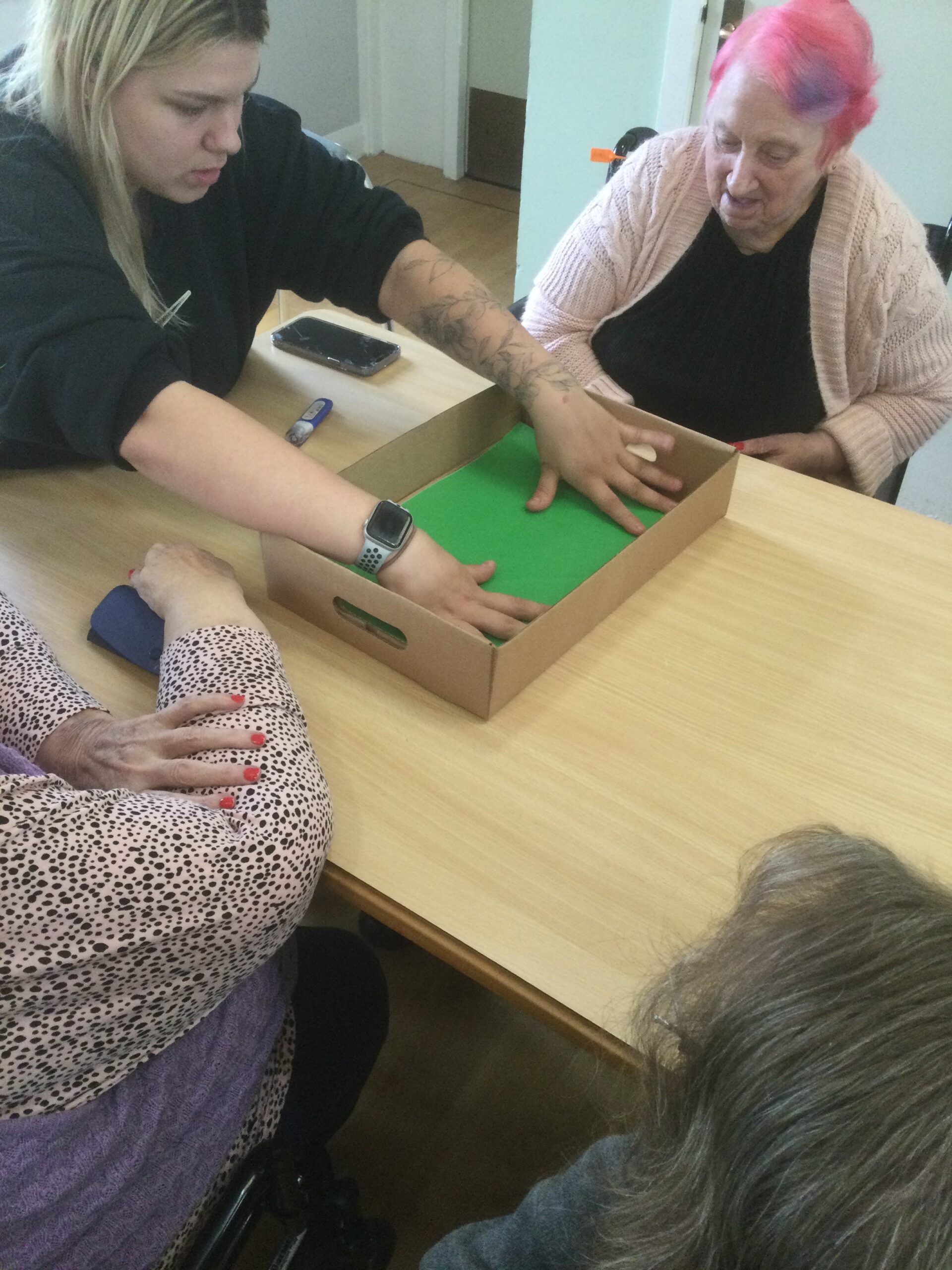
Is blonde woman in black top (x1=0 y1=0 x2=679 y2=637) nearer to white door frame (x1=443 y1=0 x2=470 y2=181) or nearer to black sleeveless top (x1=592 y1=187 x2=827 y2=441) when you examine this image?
black sleeveless top (x1=592 y1=187 x2=827 y2=441)

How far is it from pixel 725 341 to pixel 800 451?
0.21 meters

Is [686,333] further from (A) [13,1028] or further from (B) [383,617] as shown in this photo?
(A) [13,1028]

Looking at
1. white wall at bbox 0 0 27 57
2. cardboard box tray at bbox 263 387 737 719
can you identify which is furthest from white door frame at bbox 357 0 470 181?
cardboard box tray at bbox 263 387 737 719

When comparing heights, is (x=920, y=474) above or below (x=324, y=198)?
below

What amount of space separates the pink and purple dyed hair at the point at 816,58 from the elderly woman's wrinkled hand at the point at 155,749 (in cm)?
109

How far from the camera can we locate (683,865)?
29.4 inches

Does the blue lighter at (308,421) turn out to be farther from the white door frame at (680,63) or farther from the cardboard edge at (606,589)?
the white door frame at (680,63)

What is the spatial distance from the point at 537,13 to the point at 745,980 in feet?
7.99

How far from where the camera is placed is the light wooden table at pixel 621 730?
0.71 meters

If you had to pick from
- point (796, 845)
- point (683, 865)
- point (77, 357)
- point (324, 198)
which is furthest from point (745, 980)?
point (324, 198)

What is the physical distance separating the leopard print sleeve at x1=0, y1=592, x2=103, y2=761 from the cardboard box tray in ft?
Result: 0.73

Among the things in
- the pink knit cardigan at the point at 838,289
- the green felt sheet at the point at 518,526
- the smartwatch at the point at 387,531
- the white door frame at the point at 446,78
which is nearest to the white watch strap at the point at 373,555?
the smartwatch at the point at 387,531

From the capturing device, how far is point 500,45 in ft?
12.3

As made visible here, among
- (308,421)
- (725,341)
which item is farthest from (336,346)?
(725,341)
